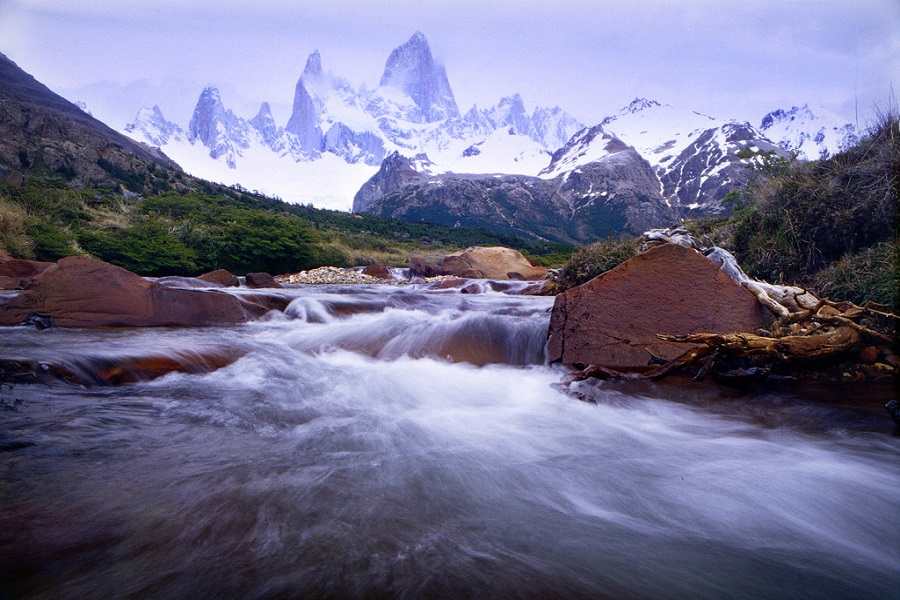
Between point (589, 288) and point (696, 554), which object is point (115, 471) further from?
point (589, 288)

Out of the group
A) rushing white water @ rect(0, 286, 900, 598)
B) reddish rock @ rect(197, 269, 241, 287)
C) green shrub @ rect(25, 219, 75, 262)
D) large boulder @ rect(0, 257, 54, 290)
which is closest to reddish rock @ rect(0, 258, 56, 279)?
large boulder @ rect(0, 257, 54, 290)

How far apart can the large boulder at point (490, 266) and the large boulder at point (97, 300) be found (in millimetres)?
15506

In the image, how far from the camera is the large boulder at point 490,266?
23.5 m

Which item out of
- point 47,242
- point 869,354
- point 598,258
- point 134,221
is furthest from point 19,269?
point 869,354

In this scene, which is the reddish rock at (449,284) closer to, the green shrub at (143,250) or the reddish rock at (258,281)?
the reddish rock at (258,281)

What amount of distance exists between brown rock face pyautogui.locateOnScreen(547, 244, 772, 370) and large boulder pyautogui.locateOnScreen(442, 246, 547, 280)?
16.3 metres

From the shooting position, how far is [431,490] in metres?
3.33

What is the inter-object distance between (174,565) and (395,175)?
617ft

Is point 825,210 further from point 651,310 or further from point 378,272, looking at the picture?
point 378,272

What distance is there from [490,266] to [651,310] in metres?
17.8

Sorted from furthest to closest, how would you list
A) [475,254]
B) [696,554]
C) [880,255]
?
[475,254], [880,255], [696,554]

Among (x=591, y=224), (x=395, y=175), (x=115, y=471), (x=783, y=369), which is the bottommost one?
(x=115, y=471)

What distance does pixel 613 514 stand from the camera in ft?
10.4

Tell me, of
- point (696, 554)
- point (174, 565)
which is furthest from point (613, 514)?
point (174, 565)
